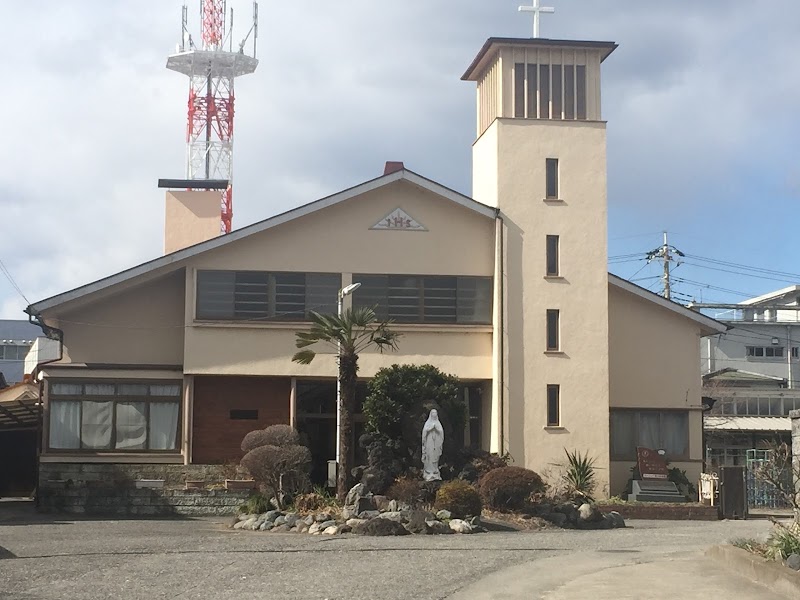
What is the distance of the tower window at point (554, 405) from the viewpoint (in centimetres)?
3188

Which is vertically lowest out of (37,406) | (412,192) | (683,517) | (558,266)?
(683,517)

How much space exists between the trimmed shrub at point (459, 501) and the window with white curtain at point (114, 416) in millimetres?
10182

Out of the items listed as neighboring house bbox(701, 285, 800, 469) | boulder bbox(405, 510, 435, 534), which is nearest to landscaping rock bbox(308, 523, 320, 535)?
boulder bbox(405, 510, 435, 534)

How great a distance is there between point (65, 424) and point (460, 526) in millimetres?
13361

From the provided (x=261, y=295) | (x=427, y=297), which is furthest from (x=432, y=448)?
(x=261, y=295)

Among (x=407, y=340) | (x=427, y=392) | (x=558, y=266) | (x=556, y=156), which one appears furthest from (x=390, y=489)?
(x=556, y=156)

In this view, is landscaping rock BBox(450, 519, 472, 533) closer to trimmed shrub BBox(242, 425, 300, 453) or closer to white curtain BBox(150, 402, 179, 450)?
trimmed shrub BBox(242, 425, 300, 453)

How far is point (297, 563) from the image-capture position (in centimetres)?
1703

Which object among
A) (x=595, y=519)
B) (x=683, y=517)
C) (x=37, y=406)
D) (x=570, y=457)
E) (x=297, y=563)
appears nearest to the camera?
(x=297, y=563)

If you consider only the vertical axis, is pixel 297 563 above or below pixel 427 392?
below

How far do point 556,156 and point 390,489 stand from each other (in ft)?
→ 35.5

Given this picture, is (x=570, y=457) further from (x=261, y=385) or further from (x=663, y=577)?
(x=663, y=577)

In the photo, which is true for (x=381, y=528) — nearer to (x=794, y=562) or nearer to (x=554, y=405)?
(x=794, y=562)

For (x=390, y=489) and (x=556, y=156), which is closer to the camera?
(x=390, y=489)
